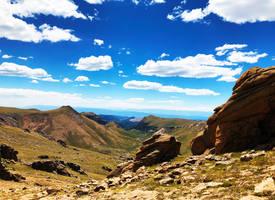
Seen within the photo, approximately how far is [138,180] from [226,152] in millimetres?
18379

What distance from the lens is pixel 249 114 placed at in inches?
1439

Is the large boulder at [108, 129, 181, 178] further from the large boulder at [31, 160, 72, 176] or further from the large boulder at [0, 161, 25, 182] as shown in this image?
the large boulder at [31, 160, 72, 176]

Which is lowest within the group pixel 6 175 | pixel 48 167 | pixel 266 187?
pixel 48 167

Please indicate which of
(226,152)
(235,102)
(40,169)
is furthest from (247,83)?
(40,169)

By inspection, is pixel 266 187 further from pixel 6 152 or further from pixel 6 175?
pixel 6 152

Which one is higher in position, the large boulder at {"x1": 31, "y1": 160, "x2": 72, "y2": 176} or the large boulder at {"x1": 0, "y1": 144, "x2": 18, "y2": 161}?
the large boulder at {"x1": 0, "y1": 144, "x2": 18, "y2": 161}

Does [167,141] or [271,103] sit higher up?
[271,103]

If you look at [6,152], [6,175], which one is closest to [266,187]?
[6,175]

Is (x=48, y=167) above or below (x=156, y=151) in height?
below

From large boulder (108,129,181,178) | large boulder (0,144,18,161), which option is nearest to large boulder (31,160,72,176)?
large boulder (0,144,18,161)

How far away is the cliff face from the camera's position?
115ft

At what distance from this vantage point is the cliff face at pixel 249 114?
115ft

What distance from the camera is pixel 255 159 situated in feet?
84.0

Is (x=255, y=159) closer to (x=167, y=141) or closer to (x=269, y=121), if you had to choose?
(x=269, y=121)
